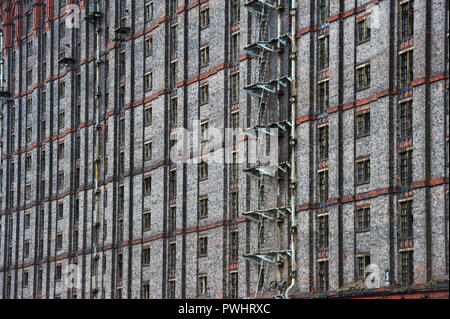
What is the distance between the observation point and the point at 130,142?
97.4m

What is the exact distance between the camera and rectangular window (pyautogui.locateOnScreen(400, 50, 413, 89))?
69625mm

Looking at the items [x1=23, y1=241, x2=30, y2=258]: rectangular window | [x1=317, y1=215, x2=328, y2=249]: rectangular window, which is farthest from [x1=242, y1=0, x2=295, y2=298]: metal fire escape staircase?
[x1=23, y1=241, x2=30, y2=258]: rectangular window

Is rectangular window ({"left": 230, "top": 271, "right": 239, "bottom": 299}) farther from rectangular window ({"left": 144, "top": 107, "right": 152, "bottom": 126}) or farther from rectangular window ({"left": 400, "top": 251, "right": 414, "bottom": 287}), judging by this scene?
rectangular window ({"left": 400, "top": 251, "right": 414, "bottom": 287})

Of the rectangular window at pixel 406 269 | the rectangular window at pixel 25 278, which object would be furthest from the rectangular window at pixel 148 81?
the rectangular window at pixel 406 269

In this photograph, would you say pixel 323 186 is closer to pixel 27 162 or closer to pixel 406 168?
pixel 406 168

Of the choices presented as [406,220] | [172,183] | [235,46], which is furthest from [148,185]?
[406,220]

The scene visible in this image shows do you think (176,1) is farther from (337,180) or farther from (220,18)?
(337,180)

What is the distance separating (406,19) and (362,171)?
9.61 m

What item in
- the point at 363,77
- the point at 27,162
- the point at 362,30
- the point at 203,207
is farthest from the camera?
the point at 27,162

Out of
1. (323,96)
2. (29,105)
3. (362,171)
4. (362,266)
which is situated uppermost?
(29,105)

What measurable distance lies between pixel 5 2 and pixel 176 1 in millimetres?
33350

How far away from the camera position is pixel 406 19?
7038cm

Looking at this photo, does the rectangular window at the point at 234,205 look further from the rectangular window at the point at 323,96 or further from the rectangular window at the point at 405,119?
the rectangular window at the point at 405,119

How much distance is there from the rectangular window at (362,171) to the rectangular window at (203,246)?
17734 millimetres
